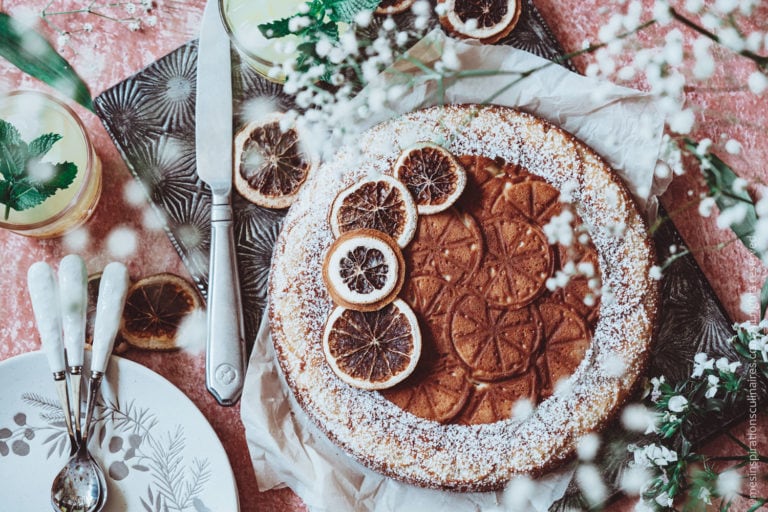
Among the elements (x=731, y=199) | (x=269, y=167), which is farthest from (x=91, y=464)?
(x=731, y=199)

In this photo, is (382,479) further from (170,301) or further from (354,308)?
(170,301)

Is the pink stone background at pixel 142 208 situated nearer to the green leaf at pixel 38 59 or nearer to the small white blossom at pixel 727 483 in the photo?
the green leaf at pixel 38 59

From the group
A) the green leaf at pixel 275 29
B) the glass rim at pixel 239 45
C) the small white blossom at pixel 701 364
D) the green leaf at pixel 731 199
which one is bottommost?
the small white blossom at pixel 701 364

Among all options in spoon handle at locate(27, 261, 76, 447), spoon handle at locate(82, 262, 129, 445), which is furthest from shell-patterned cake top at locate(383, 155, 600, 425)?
Result: spoon handle at locate(27, 261, 76, 447)

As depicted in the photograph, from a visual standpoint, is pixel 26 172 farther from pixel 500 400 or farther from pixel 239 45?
pixel 500 400

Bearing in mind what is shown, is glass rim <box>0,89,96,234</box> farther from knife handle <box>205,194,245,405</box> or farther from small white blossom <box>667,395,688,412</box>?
small white blossom <box>667,395,688,412</box>

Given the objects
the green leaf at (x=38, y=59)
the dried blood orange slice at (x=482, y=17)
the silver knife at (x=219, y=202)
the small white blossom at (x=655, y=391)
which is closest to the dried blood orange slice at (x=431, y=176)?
the dried blood orange slice at (x=482, y=17)

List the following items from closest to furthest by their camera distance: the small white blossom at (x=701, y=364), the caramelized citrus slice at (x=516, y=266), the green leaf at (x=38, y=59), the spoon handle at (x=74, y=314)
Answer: the small white blossom at (x=701, y=364) → the caramelized citrus slice at (x=516, y=266) → the spoon handle at (x=74, y=314) → the green leaf at (x=38, y=59)

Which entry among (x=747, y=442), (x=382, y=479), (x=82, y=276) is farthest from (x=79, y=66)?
(x=747, y=442)
